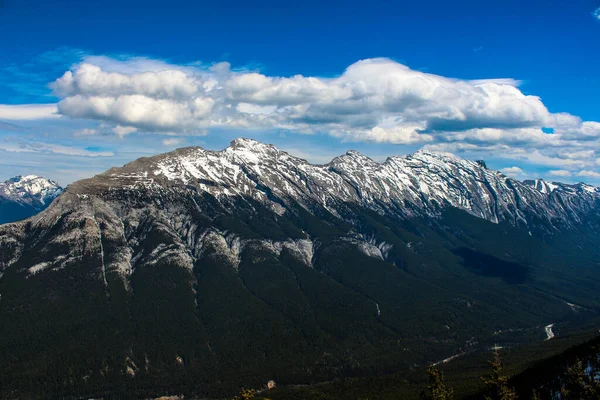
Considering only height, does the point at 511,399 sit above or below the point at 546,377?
above

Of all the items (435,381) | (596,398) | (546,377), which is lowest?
(546,377)

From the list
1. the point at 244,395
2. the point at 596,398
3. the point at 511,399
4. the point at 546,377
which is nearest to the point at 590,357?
the point at 546,377

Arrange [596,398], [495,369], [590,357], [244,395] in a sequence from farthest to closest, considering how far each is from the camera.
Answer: [590,357]
[596,398]
[495,369]
[244,395]

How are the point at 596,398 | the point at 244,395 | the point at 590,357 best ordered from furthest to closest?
the point at 590,357 < the point at 596,398 < the point at 244,395

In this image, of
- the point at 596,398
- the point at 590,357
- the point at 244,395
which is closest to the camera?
the point at 244,395

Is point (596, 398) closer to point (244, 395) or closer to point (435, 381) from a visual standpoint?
point (435, 381)

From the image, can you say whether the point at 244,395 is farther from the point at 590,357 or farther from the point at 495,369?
the point at 590,357

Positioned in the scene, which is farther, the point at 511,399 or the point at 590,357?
the point at 590,357

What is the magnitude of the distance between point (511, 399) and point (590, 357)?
335 feet

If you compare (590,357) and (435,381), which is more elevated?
(435,381)

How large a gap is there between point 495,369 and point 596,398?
31.3 m

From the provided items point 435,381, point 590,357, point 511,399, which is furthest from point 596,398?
point 590,357

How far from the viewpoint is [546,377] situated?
195 meters

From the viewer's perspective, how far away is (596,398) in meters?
117
